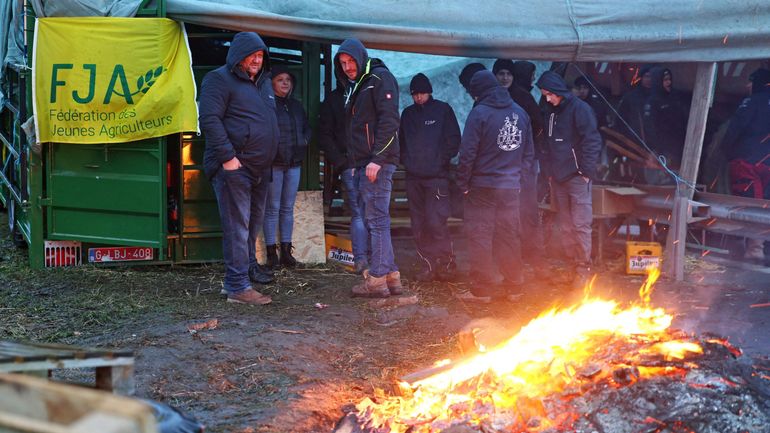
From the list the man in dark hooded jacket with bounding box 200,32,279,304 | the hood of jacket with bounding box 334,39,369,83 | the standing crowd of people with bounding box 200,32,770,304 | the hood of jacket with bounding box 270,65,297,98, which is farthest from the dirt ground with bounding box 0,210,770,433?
the hood of jacket with bounding box 334,39,369,83

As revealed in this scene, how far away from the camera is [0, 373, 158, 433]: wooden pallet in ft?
7.59

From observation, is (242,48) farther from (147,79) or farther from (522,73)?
(522,73)

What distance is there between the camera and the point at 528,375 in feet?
17.3

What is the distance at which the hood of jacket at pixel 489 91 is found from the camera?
8547 mm

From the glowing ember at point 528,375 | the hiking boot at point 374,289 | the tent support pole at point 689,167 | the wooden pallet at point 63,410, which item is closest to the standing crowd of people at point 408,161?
the hiking boot at point 374,289

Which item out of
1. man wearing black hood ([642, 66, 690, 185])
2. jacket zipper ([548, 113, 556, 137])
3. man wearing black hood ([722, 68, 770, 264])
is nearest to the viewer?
jacket zipper ([548, 113, 556, 137])

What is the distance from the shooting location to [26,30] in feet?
28.8

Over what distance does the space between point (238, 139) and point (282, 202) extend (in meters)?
1.98

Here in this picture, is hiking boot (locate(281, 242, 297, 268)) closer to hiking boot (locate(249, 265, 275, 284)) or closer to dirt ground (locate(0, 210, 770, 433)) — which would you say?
dirt ground (locate(0, 210, 770, 433))

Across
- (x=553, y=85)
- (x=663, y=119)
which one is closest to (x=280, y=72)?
(x=553, y=85)

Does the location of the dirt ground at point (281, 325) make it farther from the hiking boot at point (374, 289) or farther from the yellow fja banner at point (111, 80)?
the yellow fja banner at point (111, 80)

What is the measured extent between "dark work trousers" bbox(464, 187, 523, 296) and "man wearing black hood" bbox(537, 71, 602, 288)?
1087 millimetres

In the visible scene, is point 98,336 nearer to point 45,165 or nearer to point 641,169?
point 45,165

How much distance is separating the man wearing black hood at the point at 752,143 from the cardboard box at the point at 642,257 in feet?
5.64
